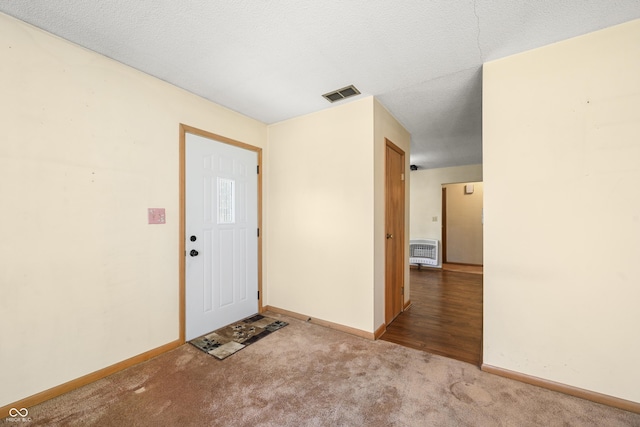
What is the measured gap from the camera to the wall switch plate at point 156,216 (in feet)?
7.73

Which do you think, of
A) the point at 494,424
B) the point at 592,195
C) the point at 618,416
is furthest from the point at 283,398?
the point at 592,195

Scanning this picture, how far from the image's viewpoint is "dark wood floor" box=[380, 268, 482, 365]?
8.38 ft

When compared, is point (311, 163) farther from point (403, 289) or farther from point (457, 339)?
point (457, 339)

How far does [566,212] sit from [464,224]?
5814 mm

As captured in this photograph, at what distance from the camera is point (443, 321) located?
3.22 meters

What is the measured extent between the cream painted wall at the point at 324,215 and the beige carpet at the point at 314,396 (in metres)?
0.71

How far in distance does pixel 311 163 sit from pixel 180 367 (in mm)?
2452

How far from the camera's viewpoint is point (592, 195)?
181 centimetres

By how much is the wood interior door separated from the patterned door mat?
4.51ft

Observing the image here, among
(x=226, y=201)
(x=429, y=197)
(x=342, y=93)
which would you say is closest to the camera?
(x=342, y=93)

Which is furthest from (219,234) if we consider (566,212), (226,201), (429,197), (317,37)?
(429,197)

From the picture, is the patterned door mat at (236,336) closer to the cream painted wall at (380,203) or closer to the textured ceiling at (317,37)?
the cream painted wall at (380,203)

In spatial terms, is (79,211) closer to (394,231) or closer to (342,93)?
(342,93)

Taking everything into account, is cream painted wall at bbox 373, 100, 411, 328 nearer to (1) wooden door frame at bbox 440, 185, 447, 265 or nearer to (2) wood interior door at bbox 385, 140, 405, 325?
(2) wood interior door at bbox 385, 140, 405, 325
